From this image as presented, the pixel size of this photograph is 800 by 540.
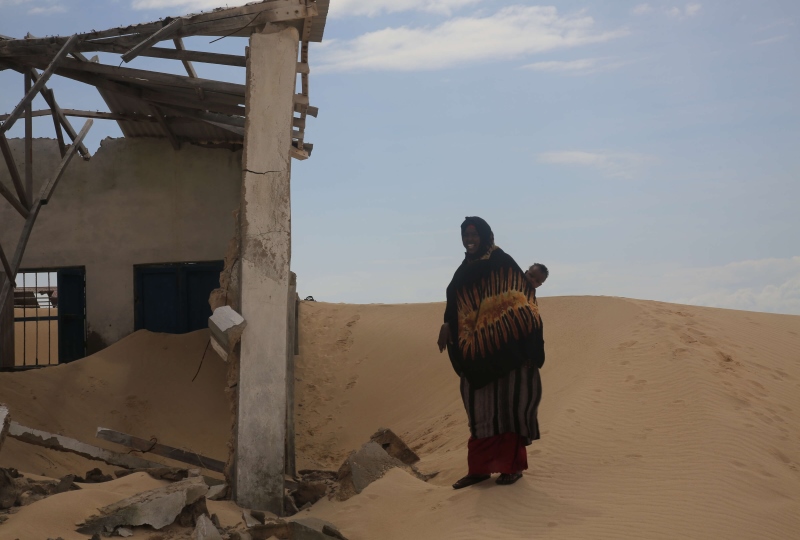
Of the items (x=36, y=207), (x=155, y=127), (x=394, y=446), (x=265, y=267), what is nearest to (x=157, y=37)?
(x=265, y=267)

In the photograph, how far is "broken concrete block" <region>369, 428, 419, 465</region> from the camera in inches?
364

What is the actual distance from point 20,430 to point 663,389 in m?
7.53

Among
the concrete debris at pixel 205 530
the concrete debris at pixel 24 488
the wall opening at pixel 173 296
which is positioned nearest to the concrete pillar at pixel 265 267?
the concrete debris at pixel 24 488

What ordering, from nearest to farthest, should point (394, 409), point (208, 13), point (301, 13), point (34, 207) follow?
1. point (301, 13)
2. point (208, 13)
3. point (34, 207)
4. point (394, 409)

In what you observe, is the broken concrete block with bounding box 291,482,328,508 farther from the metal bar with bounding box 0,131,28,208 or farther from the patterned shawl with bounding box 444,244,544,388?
the metal bar with bounding box 0,131,28,208

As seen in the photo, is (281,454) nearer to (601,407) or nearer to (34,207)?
(601,407)

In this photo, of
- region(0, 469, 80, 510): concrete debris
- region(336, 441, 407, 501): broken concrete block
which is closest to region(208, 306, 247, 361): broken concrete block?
region(336, 441, 407, 501): broken concrete block

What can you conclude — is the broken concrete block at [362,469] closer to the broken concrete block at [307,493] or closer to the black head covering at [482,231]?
the broken concrete block at [307,493]

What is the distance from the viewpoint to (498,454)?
7352 mm

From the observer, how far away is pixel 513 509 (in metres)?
6.82

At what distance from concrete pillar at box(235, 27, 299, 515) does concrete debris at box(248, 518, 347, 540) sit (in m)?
1.12

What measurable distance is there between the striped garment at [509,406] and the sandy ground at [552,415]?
50 centimetres

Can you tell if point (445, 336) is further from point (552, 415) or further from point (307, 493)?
point (552, 415)

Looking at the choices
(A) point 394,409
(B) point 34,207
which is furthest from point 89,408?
(A) point 394,409
